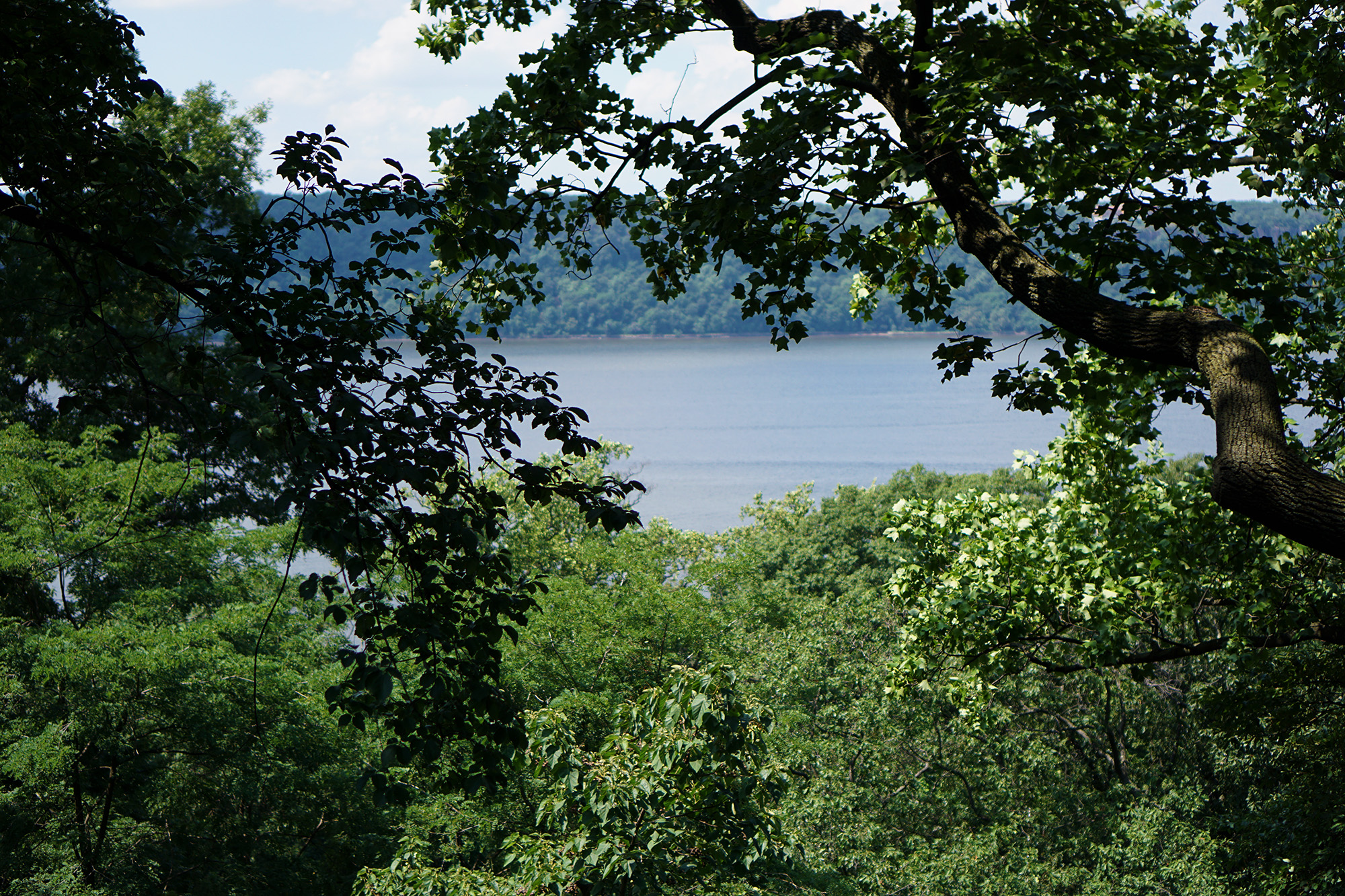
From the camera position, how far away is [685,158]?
5098 mm

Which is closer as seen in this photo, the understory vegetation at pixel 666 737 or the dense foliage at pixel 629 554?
the dense foliage at pixel 629 554

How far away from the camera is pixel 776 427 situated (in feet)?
364

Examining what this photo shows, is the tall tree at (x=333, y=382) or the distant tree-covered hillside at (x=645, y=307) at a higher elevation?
the distant tree-covered hillside at (x=645, y=307)

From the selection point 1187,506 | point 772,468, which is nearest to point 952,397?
point 772,468

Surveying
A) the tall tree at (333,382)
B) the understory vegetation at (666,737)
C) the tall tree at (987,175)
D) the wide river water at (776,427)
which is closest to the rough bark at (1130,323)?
the tall tree at (987,175)

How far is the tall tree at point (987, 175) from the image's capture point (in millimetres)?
4105

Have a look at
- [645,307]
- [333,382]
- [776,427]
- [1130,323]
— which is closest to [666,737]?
[333,382]

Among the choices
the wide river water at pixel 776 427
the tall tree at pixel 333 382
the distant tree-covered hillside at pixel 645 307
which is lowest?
the wide river water at pixel 776 427

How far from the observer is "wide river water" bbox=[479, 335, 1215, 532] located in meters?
76.8

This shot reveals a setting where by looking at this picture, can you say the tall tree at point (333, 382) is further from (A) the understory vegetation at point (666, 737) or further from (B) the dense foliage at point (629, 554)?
(A) the understory vegetation at point (666, 737)

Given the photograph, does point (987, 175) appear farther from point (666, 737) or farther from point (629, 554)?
point (629, 554)

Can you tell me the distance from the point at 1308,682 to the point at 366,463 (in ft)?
27.0

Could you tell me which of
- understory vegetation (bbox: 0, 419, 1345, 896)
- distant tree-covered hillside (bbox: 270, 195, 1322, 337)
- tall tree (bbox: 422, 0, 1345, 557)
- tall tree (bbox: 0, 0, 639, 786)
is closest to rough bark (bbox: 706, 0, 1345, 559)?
tall tree (bbox: 422, 0, 1345, 557)

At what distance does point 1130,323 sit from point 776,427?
107 meters
